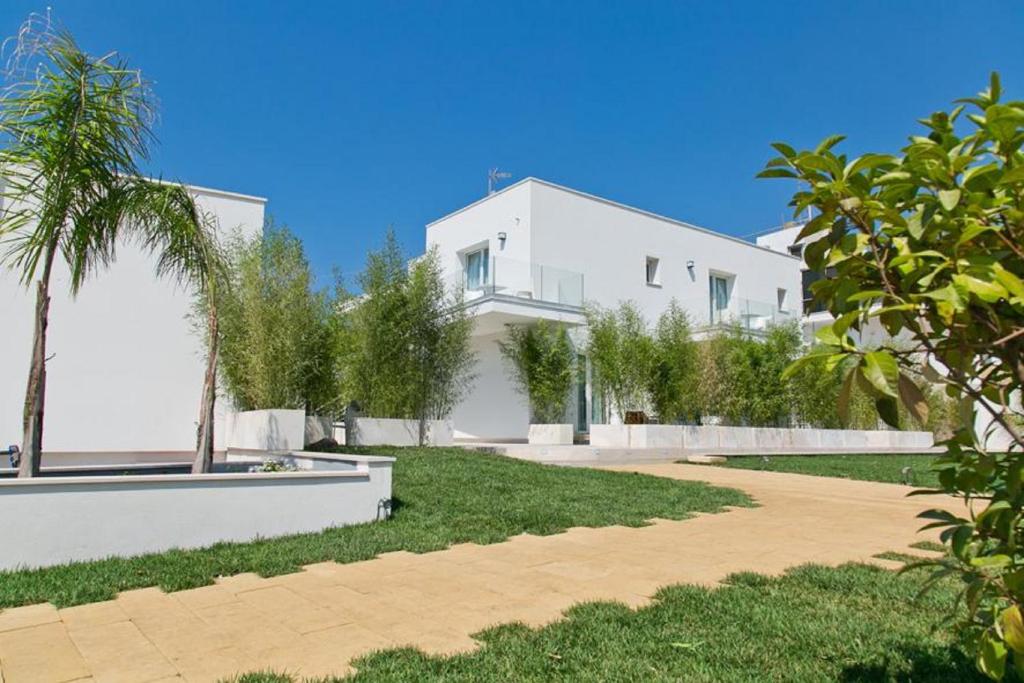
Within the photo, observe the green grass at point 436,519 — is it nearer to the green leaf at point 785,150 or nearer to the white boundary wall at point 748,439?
the green leaf at point 785,150

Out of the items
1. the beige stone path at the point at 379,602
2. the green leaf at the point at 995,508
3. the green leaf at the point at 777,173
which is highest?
the green leaf at the point at 777,173

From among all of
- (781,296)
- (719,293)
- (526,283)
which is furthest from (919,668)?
(781,296)

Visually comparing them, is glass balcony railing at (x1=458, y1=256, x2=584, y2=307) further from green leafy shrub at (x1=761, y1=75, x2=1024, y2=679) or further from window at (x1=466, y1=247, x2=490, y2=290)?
green leafy shrub at (x1=761, y1=75, x2=1024, y2=679)

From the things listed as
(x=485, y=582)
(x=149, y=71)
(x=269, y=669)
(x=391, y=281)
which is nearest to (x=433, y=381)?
(x=391, y=281)

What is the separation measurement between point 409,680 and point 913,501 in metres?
7.28

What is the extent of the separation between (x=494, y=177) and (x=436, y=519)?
47.6 ft

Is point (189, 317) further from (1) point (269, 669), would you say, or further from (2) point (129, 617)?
(1) point (269, 669)

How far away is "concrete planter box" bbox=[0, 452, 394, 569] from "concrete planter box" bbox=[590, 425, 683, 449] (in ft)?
27.1

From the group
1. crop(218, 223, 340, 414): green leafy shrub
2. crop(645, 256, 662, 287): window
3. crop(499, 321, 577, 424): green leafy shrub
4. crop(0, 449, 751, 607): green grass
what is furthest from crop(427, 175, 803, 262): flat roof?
crop(0, 449, 751, 607): green grass

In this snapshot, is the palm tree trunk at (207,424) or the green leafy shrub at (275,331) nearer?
the palm tree trunk at (207,424)

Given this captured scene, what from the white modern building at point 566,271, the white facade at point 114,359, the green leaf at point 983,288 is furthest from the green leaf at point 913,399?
the white modern building at point 566,271

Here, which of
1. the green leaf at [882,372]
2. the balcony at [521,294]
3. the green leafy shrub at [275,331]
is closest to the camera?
the green leaf at [882,372]

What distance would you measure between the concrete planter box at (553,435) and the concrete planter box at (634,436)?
0.70m

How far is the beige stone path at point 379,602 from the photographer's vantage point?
95.1 inches
